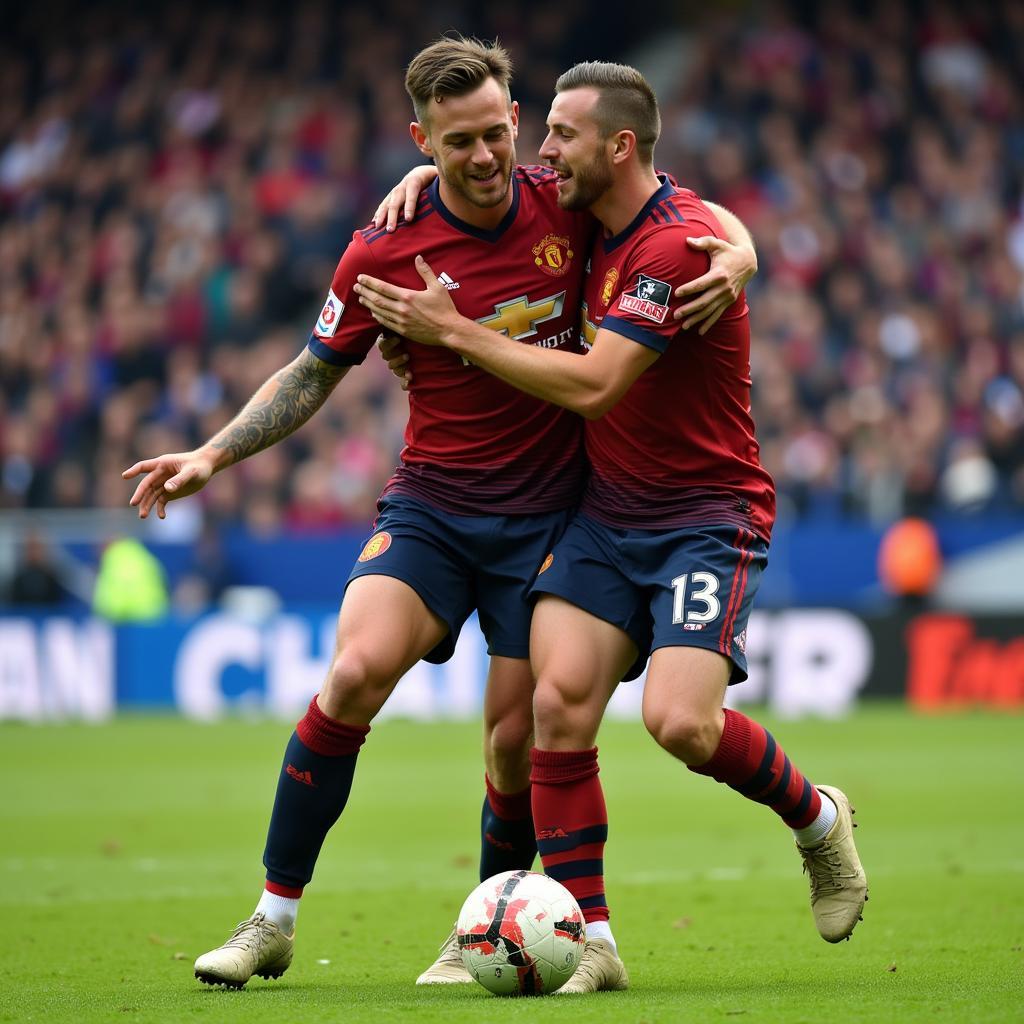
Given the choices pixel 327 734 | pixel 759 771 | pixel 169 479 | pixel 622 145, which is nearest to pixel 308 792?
pixel 327 734

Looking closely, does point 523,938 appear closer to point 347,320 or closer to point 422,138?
point 347,320

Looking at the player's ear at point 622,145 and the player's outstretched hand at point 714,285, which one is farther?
the player's ear at point 622,145

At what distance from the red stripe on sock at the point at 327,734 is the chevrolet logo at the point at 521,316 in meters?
1.30

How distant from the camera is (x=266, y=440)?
5.92m

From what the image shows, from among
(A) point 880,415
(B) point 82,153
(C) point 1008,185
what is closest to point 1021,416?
(A) point 880,415

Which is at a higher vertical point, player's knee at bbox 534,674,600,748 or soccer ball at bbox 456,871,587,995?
player's knee at bbox 534,674,600,748

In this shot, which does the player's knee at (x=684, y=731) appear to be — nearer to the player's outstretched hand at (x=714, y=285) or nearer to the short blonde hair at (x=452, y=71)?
the player's outstretched hand at (x=714, y=285)

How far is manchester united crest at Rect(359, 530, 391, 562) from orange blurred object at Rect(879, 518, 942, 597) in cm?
1132

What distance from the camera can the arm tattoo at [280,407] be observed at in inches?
231

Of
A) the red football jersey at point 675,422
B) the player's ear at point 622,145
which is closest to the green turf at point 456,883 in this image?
the red football jersey at point 675,422

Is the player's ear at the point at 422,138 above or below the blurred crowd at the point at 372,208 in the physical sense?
below

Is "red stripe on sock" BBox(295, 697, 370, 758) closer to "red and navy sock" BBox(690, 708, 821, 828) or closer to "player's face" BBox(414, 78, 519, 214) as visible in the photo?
"red and navy sock" BBox(690, 708, 821, 828)

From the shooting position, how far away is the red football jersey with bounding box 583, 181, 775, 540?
573 centimetres

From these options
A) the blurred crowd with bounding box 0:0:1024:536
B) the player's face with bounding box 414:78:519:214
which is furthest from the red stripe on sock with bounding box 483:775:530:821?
the blurred crowd with bounding box 0:0:1024:536
